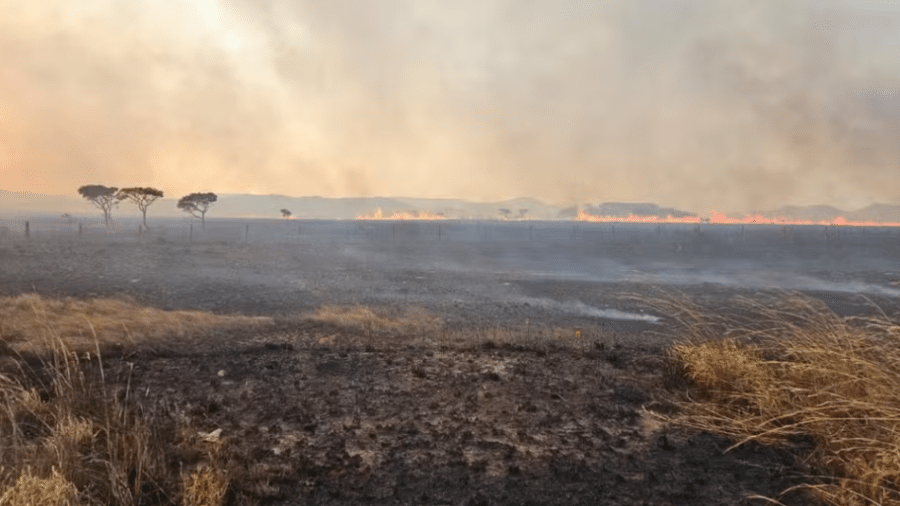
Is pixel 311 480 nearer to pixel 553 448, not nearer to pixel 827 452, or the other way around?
pixel 553 448

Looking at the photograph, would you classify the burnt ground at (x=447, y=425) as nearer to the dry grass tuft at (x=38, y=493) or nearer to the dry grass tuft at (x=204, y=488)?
the dry grass tuft at (x=204, y=488)

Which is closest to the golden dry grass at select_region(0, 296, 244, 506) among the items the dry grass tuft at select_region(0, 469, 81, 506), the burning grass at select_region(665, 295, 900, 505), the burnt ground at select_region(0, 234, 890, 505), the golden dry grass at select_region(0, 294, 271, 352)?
the dry grass tuft at select_region(0, 469, 81, 506)

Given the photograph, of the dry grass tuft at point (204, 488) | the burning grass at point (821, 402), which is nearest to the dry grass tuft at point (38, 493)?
the dry grass tuft at point (204, 488)

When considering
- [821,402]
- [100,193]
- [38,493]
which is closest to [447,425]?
[38,493]

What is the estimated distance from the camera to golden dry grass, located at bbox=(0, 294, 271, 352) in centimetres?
999

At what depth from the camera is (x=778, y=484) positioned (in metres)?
4.11

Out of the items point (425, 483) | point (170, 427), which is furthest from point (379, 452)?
point (170, 427)

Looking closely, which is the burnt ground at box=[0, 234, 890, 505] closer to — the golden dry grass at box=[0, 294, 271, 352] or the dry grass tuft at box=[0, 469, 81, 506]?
the dry grass tuft at box=[0, 469, 81, 506]

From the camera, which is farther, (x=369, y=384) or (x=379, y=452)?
(x=369, y=384)

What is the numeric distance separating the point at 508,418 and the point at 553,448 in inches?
27.9

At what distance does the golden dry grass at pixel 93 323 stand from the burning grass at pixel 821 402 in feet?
25.9

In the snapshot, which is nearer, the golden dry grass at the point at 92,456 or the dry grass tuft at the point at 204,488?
the golden dry grass at the point at 92,456

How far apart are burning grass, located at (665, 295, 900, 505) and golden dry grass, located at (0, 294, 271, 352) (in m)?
7.89

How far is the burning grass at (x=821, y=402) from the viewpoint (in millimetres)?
3678
